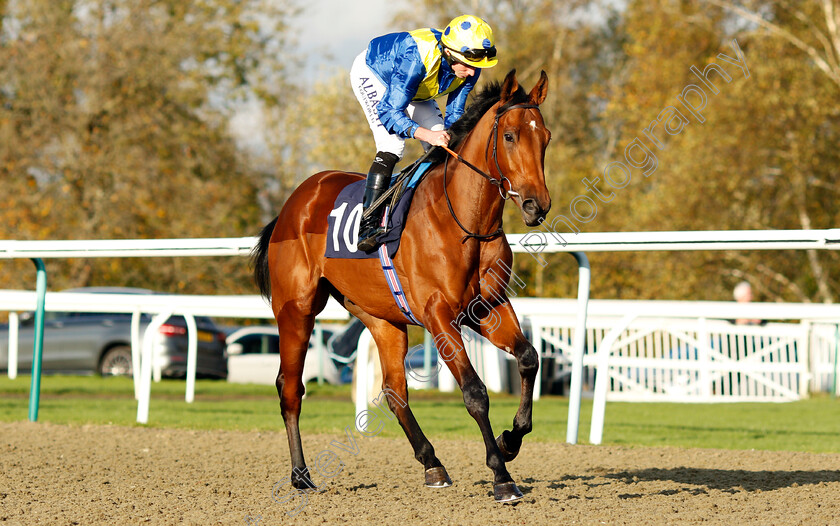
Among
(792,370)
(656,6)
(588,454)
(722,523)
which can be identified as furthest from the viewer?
(656,6)

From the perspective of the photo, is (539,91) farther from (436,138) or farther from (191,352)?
(191,352)

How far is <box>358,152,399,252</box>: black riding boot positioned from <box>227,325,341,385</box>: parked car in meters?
10.3

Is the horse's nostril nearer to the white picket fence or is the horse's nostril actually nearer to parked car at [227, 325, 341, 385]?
the white picket fence

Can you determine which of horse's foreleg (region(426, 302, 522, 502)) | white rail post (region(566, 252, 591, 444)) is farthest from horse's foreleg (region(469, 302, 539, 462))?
white rail post (region(566, 252, 591, 444))

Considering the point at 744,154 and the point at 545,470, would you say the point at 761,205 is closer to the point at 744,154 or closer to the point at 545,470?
the point at 744,154

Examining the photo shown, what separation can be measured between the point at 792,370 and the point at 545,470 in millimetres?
7637

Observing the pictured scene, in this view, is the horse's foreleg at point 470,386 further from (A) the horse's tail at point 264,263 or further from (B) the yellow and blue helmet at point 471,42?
(A) the horse's tail at point 264,263

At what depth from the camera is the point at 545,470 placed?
5578 millimetres

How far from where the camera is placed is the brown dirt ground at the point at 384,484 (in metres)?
4.05

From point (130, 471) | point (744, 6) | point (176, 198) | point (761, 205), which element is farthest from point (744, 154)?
point (130, 471)

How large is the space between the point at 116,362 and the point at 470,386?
476 inches

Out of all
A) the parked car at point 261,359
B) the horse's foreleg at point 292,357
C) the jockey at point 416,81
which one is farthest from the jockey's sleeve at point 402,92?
the parked car at point 261,359

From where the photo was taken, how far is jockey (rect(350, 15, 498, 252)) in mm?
4762

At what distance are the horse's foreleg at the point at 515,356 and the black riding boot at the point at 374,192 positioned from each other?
2.37 feet
